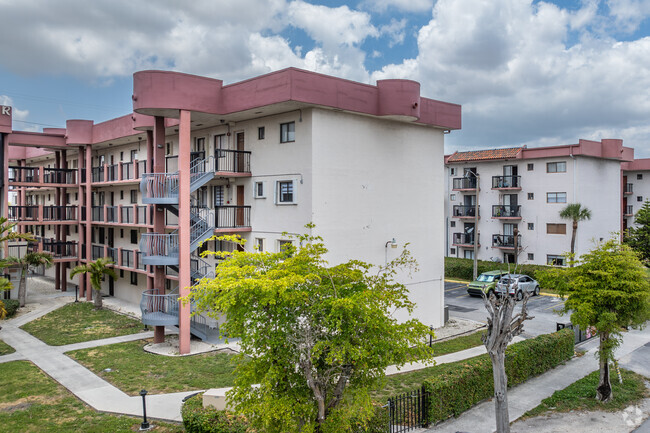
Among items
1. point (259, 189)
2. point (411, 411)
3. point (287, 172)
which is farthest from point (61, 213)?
point (411, 411)

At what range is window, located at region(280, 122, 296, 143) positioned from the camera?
21.7m

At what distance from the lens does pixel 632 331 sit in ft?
85.3

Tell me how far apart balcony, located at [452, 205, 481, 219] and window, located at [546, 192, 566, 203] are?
680 cm

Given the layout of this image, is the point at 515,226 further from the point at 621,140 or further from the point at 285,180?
the point at 285,180

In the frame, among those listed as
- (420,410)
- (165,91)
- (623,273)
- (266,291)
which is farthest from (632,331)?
(165,91)

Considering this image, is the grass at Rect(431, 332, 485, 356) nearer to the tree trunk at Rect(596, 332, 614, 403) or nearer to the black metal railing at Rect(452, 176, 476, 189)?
the tree trunk at Rect(596, 332, 614, 403)

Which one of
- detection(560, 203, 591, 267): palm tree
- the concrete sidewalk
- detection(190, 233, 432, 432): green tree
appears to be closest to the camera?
detection(190, 233, 432, 432): green tree

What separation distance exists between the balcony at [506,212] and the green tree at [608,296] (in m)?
26.9

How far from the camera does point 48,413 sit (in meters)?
15.0

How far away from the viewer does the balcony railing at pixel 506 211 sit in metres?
43.2

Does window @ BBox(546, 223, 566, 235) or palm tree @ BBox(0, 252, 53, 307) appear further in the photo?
window @ BBox(546, 223, 566, 235)

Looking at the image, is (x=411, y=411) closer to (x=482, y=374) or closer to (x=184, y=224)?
(x=482, y=374)

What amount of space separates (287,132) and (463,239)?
30505mm

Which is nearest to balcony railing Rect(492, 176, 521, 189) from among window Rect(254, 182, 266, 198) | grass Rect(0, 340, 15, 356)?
window Rect(254, 182, 266, 198)
